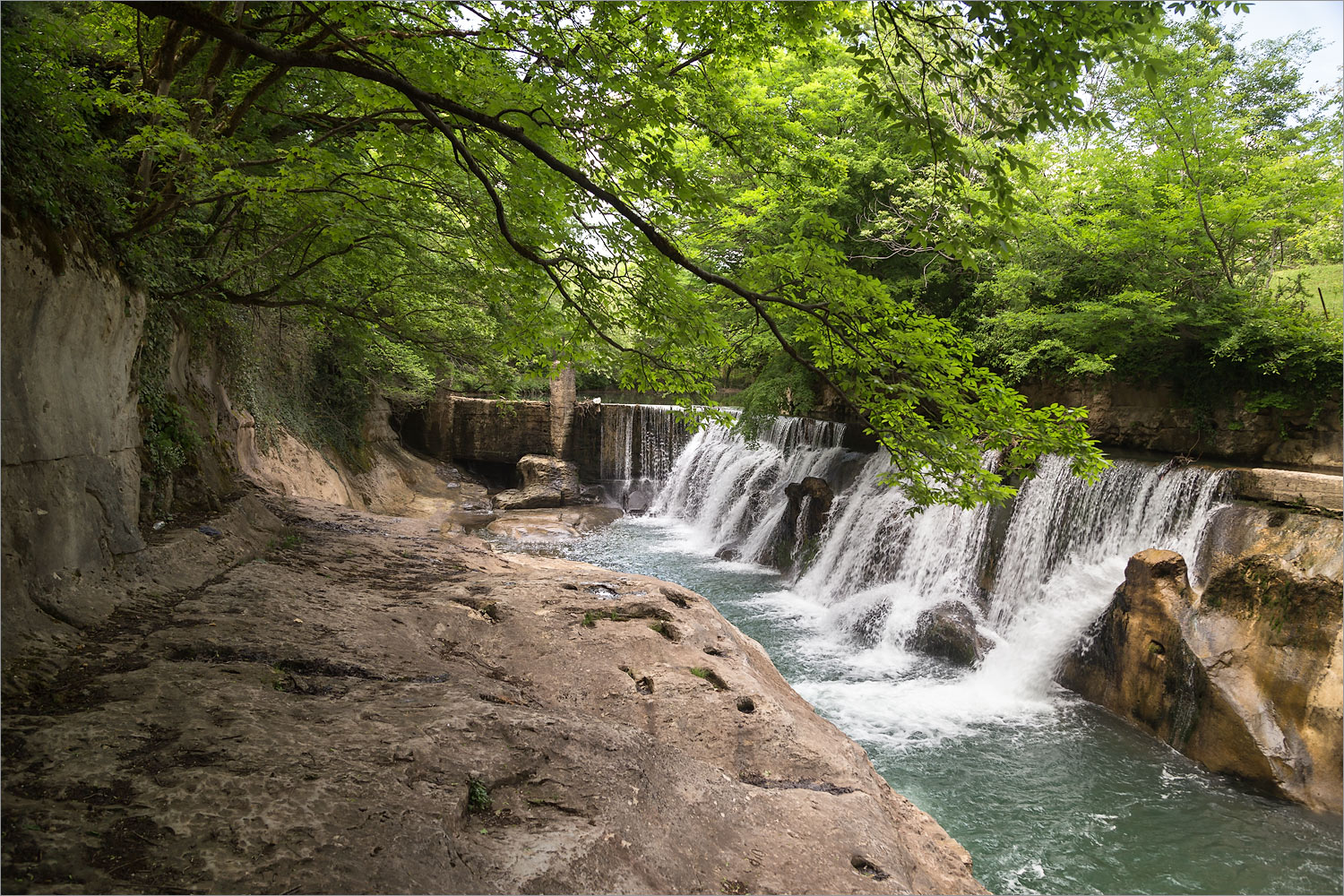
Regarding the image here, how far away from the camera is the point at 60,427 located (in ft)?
13.2

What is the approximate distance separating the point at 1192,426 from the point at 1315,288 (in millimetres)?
3452

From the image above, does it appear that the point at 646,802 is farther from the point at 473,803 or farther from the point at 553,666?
the point at 553,666

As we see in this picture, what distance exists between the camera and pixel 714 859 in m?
3.32

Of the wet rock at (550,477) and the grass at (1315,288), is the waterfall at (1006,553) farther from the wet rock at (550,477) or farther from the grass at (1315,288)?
the wet rock at (550,477)

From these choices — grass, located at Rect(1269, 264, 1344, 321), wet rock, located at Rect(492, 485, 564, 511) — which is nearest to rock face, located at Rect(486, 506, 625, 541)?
wet rock, located at Rect(492, 485, 564, 511)

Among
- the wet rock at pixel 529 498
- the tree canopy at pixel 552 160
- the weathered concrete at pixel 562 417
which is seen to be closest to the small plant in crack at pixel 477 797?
the tree canopy at pixel 552 160

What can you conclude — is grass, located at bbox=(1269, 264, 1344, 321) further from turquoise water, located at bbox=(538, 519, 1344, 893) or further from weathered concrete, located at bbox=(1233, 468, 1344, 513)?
turquoise water, located at bbox=(538, 519, 1344, 893)

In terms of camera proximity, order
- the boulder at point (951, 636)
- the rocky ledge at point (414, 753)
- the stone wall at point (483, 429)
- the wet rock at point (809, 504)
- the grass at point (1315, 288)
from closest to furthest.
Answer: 1. the rocky ledge at point (414, 753)
2. the grass at point (1315, 288)
3. the boulder at point (951, 636)
4. the wet rock at point (809, 504)
5. the stone wall at point (483, 429)

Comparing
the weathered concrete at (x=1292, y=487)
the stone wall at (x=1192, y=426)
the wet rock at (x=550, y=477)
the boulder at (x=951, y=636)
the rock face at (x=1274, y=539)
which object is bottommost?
the boulder at (x=951, y=636)

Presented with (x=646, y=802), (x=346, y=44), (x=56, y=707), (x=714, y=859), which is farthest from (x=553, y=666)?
(x=346, y=44)

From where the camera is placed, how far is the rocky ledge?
7.96ft

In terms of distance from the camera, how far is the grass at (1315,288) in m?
9.66

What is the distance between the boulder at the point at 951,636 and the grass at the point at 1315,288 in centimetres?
621

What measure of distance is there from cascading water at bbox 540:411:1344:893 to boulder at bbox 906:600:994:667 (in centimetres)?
14
